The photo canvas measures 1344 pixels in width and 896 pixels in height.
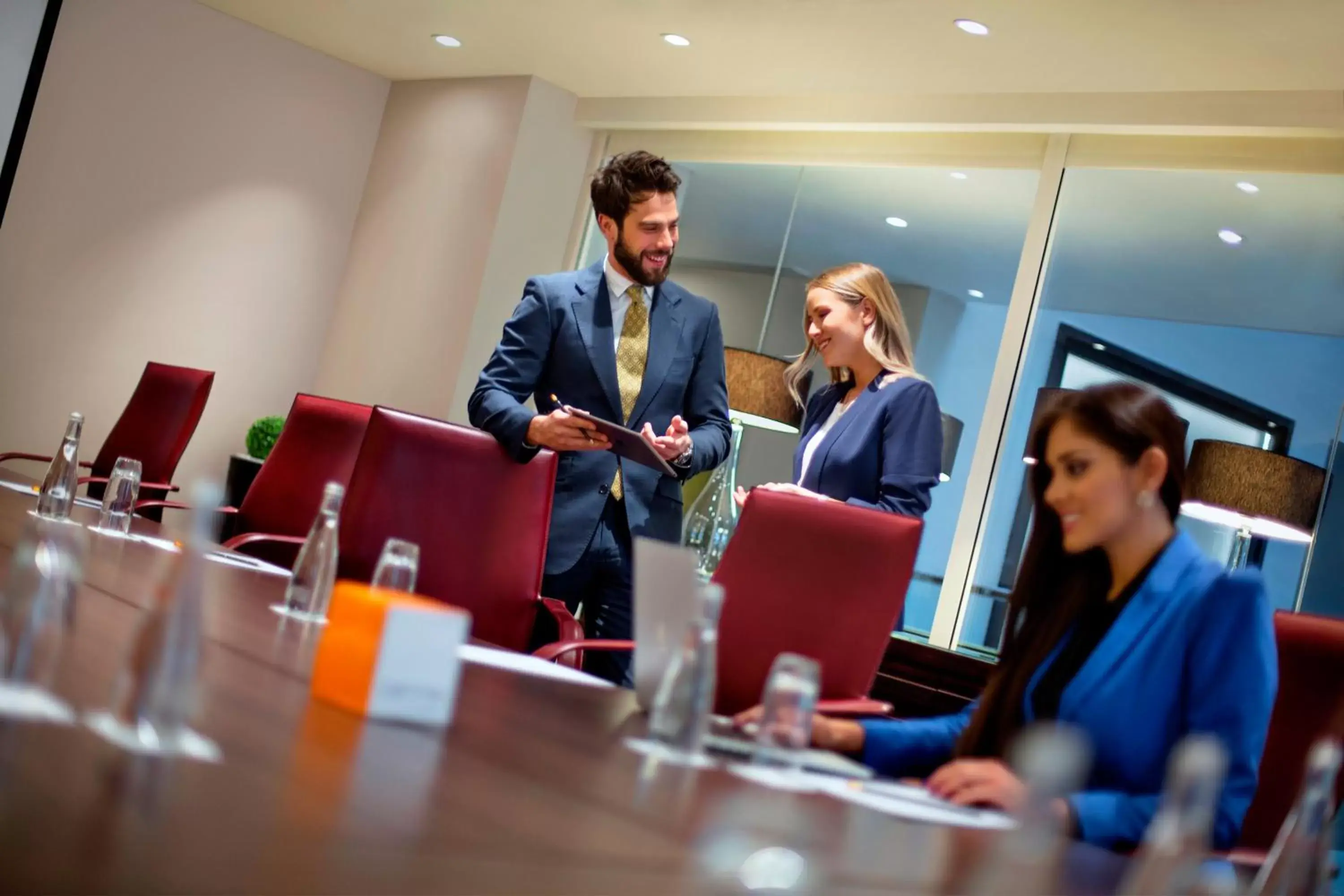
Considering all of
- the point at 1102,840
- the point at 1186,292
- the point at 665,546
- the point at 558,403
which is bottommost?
the point at 1102,840

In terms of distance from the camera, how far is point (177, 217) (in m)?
7.27

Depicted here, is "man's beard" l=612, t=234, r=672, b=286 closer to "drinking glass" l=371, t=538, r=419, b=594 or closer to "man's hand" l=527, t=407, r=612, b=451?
"man's hand" l=527, t=407, r=612, b=451

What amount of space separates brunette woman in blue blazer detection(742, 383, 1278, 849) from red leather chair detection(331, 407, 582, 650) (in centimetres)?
122

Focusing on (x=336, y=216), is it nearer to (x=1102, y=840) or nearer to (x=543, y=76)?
(x=543, y=76)

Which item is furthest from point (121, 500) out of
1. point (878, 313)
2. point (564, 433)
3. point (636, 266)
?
point (878, 313)

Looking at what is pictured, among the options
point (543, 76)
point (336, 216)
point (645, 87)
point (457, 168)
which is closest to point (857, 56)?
point (645, 87)

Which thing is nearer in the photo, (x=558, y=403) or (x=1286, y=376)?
(x=558, y=403)

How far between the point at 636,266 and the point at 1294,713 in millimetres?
1853

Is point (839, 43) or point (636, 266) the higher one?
point (839, 43)

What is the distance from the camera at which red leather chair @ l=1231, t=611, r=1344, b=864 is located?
7.59 ft

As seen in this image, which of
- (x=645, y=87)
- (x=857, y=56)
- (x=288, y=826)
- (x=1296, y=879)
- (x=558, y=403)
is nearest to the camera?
(x=288, y=826)

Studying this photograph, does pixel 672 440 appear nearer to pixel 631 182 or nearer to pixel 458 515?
pixel 458 515

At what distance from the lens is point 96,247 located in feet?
23.1

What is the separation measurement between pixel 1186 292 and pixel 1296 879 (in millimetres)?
4553
